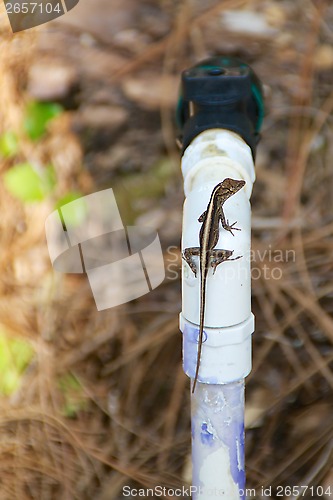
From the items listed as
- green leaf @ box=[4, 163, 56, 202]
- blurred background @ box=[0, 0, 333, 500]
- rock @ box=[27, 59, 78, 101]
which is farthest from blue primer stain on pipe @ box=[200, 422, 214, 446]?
rock @ box=[27, 59, 78, 101]

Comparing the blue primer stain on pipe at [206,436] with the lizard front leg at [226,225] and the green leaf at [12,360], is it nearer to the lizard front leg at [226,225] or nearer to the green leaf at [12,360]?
the lizard front leg at [226,225]

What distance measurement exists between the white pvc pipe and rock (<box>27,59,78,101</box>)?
3.23 feet

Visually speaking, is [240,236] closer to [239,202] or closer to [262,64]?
[239,202]

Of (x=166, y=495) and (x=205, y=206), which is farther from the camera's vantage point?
(x=166, y=495)

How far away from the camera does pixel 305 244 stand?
2.09 metres

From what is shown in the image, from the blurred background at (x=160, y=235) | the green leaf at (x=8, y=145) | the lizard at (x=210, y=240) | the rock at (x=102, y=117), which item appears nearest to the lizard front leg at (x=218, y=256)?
the lizard at (x=210, y=240)

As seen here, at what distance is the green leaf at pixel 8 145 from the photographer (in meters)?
2.22

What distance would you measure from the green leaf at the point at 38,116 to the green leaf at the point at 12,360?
0.79m

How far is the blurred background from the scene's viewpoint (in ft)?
6.61

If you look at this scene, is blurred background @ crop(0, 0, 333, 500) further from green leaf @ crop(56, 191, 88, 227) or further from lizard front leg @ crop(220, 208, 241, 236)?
lizard front leg @ crop(220, 208, 241, 236)

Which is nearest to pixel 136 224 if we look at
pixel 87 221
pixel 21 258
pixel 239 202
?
pixel 87 221

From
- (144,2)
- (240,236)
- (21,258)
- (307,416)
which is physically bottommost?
(307,416)

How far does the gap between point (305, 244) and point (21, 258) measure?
110cm

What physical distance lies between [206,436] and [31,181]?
4.17 ft
